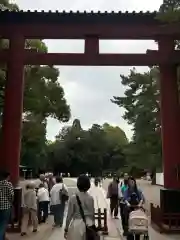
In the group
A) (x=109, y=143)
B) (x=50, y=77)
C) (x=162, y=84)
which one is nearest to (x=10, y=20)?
(x=162, y=84)

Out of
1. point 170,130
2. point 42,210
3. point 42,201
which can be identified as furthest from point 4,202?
point 170,130

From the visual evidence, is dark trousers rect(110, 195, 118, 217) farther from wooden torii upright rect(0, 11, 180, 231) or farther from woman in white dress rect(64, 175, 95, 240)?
woman in white dress rect(64, 175, 95, 240)

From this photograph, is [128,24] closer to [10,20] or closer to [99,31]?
[99,31]

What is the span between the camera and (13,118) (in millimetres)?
13094

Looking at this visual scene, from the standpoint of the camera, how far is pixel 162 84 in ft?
44.5

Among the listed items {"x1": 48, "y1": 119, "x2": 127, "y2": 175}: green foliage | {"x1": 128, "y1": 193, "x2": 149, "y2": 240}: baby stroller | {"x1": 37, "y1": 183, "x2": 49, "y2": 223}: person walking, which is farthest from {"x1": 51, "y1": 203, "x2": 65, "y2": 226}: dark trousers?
{"x1": 48, "y1": 119, "x2": 127, "y2": 175}: green foliage

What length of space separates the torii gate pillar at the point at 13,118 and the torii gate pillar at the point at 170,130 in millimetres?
4888

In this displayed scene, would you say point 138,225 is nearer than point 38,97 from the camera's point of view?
Yes

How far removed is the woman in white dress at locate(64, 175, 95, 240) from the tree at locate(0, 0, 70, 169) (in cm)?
1169

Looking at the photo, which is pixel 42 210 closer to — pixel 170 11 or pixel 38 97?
pixel 38 97

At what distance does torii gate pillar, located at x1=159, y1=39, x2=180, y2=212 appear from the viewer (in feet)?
42.3

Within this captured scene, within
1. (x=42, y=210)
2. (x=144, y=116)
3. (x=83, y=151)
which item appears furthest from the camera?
(x=83, y=151)

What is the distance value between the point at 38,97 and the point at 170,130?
9431 mm

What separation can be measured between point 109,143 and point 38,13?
68.8m
